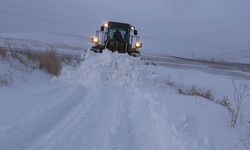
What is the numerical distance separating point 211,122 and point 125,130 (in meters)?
1.98

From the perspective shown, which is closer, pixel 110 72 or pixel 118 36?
pixel 110 72

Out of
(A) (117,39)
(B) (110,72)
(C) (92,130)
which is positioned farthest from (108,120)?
(A) (117,39)

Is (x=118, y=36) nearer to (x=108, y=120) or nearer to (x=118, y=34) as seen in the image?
(x=118, y=34)

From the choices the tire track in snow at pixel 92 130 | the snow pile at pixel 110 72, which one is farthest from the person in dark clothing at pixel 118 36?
the tire track in snow at pixel 92 130

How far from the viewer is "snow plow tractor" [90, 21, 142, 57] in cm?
2070

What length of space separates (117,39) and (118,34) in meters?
0.34

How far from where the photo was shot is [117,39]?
21406 mm

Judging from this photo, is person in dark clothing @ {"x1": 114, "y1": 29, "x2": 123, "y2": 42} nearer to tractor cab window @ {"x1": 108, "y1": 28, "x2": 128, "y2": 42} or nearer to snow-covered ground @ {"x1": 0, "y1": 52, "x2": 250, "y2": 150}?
tractor cab window @ {"x1": 108, "y1": 28, "x2": 128, "y2": 42}

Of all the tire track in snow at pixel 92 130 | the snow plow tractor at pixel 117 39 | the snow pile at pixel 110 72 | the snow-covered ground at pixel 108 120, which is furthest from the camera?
the snow plow tractor at pixel 117 39

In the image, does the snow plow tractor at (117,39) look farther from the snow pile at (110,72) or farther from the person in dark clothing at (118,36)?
the snow pile at (110,72)

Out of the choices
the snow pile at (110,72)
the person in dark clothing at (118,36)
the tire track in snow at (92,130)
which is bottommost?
the tire track in snow at (92,130)

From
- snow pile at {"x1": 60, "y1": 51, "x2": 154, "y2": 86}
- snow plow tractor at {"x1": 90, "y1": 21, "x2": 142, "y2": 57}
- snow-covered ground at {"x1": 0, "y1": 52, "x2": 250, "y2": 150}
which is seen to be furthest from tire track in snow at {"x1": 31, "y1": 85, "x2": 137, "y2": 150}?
snow plow tractor at {"x1": 90, "y1": 21, "x2": 142, "y2": 57}

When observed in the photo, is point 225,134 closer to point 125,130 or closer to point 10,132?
point 125,130

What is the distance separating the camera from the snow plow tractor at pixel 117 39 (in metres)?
20.7
